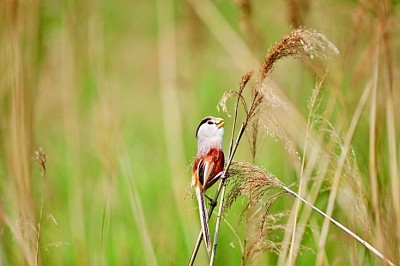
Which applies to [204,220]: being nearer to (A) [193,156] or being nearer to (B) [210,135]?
(B) [210,135]

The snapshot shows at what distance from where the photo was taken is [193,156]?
1.92 m

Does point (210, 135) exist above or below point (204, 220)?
above

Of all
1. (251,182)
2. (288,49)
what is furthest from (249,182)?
(288,49)

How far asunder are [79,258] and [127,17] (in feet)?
9.18

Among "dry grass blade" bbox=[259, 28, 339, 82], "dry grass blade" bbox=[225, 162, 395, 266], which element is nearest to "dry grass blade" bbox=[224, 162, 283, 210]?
"dry grass blade" bbox=[225, 162, 395, 266]

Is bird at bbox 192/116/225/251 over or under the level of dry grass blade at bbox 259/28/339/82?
under

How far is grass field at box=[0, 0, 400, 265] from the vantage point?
1.37m

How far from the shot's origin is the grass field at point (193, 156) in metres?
1.37

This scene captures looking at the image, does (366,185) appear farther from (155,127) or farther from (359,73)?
(155,127)

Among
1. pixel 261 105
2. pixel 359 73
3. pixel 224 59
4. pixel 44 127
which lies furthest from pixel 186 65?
pixel 261 105

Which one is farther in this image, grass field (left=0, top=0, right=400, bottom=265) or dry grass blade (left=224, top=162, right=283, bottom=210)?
grass field (left=0, top=0, right=400, bottom=265)

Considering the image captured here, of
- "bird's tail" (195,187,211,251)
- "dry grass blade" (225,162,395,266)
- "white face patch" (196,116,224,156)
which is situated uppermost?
"white face patch" (196,116,224,156)

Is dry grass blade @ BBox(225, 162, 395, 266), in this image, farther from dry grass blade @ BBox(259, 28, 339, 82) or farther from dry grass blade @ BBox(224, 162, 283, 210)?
dry grass blade @ BBox(259, 28, 339, 82)

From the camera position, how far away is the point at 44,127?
9.00 ft
